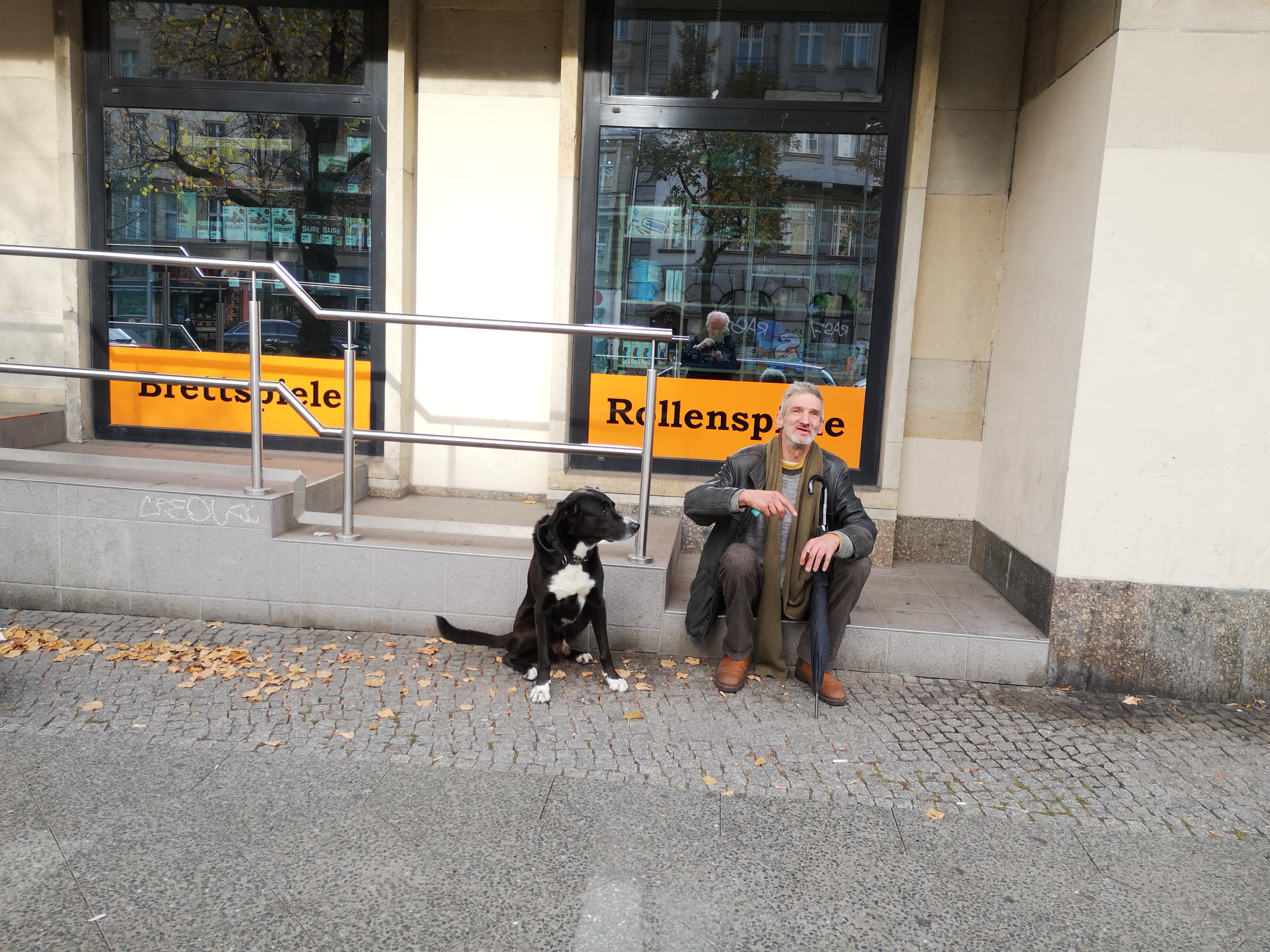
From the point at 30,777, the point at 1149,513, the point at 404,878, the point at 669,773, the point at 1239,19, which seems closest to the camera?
the point at 404,878

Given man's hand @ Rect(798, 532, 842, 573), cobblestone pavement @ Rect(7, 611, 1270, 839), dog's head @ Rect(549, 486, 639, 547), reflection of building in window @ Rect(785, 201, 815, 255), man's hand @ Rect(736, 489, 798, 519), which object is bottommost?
cobblestone pavement @ Rect(7, 611, 1270, 839)

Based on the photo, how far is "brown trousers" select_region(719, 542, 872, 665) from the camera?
4.20m

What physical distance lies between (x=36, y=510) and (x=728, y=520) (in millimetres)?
3549

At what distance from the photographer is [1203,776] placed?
3.63 meters

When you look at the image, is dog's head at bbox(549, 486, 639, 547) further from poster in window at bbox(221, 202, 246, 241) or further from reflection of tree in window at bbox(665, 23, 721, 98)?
poster in window at bbox(221, 202, 246, 241)

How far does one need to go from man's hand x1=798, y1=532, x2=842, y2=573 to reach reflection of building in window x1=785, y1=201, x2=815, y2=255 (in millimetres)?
2497

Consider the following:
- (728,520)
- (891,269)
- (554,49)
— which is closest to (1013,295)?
(891,269)

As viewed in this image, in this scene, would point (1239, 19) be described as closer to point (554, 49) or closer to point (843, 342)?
point (843, 342)

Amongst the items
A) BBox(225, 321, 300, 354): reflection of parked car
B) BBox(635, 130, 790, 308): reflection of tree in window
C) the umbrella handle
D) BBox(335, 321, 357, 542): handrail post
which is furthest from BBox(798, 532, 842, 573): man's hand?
BBox(225, 321, 300, 354): reflection of parked car

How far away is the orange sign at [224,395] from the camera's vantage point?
248 inches

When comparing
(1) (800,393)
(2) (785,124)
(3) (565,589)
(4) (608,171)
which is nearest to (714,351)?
(4) (608,171)

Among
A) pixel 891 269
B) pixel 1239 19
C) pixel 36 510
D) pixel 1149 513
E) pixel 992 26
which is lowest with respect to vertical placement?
pixel 36 510

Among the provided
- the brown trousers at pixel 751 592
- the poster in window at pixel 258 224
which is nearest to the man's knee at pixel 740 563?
the brown trousers at pixel 751 592

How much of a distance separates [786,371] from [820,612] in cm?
228
